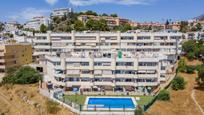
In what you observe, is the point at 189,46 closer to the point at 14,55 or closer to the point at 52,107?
the point at 52,107

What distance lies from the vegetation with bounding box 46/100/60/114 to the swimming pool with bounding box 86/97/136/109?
16.5 feet

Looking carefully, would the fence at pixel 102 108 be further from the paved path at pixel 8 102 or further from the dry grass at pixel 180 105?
the paved path at pixel 8 102

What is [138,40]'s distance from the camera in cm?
7769

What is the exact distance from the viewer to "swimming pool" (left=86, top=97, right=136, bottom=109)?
47.0m

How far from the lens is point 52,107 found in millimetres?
49062

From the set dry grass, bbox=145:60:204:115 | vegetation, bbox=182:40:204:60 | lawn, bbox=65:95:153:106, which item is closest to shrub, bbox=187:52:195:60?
vegetation, bbox=182:40:204:60

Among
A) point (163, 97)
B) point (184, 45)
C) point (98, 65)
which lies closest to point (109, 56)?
point (98, 65)

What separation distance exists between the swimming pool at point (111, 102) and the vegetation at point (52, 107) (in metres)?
5.04

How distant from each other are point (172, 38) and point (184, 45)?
5.79 metres

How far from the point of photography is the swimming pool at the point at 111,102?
154 feet

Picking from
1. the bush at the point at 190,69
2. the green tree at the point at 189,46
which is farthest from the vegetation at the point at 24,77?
the green tree at the point at 189,46

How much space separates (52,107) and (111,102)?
9.72 metres

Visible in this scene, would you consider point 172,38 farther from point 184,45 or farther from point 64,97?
point 64,97

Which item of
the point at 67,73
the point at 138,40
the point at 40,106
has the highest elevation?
the point at 138,40
